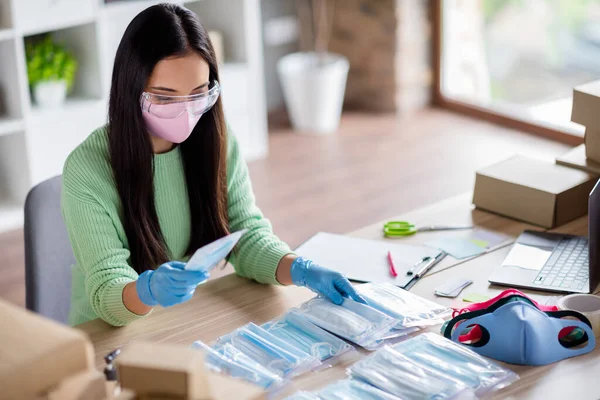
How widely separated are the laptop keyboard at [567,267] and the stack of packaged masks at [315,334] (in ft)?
0.82

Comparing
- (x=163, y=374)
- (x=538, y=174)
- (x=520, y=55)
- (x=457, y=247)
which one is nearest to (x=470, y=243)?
(x=457, y=247)

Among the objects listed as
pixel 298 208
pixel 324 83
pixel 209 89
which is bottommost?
pixel 298 208

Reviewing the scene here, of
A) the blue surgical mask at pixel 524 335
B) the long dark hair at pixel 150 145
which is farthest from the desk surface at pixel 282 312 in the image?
the long dark hair at pixel 150 145

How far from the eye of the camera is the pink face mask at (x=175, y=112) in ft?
5.35

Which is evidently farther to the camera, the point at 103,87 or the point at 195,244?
the point at 103,87

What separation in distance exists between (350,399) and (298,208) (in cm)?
230

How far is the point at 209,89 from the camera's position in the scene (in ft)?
5.52

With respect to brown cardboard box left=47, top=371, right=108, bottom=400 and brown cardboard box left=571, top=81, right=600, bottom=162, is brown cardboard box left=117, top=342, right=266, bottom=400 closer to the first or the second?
brown cardboard box left=47, top=371, right=108, bottom=400

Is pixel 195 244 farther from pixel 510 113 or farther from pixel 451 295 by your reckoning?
pixel 510 113

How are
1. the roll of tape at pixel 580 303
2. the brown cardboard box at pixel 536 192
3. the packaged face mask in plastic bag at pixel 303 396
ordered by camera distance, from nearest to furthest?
the packaged face mask in plastic bag at pixel 303 396, the roll of tape at pixel 580 303, the brown cardboard box at pixel 536 192

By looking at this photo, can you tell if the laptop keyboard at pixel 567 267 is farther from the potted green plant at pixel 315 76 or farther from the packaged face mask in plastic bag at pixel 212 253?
the potted green plant at pixel 315 76

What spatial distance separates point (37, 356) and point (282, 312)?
66 centimetres

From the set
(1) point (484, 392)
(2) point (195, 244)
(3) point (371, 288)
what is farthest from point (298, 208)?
(1) point (484, 392)

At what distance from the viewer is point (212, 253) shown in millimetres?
1346
